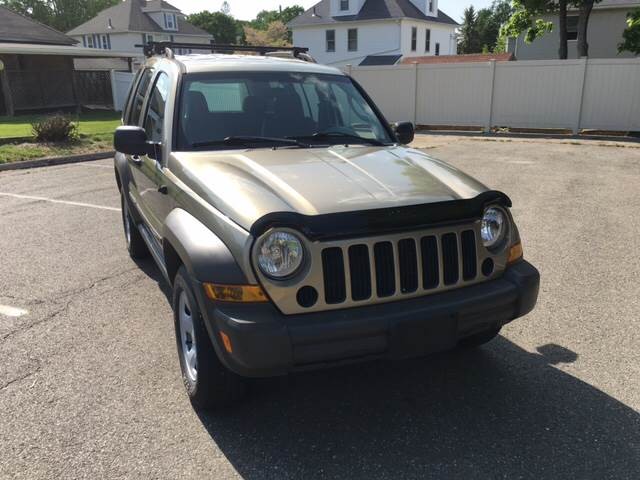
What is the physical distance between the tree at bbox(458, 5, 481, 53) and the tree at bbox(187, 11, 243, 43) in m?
27.6

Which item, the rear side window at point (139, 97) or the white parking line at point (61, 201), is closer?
the rear side window at point (139, 97)

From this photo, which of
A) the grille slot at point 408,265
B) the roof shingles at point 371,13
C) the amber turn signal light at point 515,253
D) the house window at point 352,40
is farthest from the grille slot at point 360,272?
the house window at point 352,40

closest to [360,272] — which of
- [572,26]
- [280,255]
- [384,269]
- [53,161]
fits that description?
[384,269]

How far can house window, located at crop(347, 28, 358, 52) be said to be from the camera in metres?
40.3

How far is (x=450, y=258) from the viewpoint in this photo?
2.94 metres

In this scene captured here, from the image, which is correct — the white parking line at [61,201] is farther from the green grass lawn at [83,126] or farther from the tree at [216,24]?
the tree at [216,24]

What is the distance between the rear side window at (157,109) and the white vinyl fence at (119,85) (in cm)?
2315

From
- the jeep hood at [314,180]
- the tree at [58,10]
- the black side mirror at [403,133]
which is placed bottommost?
the jeep hood at [314,180]

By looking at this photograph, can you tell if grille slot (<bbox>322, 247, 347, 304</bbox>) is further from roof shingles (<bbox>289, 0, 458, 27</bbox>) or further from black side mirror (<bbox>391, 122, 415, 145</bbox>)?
roof shingles (<bbox>289, 0, 458, 27</bbox>)

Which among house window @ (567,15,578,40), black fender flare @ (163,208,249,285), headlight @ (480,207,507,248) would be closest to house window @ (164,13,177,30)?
house window @ (567,15,578,40)

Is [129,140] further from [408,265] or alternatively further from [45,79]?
[45,79]

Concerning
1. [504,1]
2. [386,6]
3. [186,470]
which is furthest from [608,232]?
[504,1]

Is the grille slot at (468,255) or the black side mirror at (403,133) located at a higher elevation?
the black side mirror at (403,133)

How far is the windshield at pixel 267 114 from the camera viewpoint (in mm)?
3871
